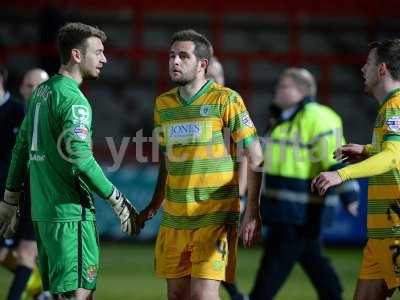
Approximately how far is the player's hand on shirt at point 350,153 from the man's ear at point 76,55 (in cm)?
172

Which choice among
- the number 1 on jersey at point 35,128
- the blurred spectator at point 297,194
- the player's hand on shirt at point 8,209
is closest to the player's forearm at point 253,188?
the number 1 on jersey at point 35,128

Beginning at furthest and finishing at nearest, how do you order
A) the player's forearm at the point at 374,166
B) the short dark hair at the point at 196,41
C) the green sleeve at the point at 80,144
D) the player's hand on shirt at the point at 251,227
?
the short dark hair at the point at 196,41 < the player's hand on shirt at the point at 251,227 < the green sleeve at the point at 80,144 < the player's forearm at the point at 374,166

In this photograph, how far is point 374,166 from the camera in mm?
6109

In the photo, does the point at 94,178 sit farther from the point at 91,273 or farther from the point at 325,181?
the point at 325,181

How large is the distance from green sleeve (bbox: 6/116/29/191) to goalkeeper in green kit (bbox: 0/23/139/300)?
6 cm

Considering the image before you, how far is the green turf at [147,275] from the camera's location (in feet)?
32.5

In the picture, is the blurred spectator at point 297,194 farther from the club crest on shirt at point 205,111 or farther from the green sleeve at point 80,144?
the green sleeve at point 80,144

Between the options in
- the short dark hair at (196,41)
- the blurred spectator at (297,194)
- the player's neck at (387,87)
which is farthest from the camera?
the blurred spectator at (297,194)

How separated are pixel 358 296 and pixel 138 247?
795 cm

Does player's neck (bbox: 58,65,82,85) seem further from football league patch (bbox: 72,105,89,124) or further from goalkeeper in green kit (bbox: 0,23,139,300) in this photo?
football league patch (bbox: 72,105,89,124)

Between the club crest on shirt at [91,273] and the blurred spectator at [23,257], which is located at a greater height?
the club crest on shirt at [91,273]

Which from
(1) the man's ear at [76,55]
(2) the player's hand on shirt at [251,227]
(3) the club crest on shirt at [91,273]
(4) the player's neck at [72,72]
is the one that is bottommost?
(3) the club crest on shirt at [91,273]

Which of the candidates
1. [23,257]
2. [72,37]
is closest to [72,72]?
[72,37]

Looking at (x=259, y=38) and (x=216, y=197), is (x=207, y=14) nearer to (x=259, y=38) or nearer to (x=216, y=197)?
(x=259, y=38)
